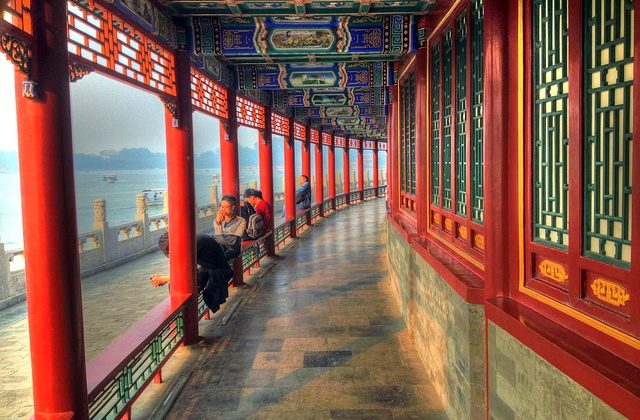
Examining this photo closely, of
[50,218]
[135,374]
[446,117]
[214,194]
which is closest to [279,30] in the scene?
[446,117]

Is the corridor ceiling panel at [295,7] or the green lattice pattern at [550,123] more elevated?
the corridor ceiling panel at [295,7]

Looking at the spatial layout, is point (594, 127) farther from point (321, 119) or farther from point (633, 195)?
point (321, 119)

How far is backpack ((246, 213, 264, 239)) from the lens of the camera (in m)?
9.72

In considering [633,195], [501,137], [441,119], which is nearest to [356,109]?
[441,119]

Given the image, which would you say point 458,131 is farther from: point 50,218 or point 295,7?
point 50,218

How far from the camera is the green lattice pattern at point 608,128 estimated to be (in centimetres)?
229

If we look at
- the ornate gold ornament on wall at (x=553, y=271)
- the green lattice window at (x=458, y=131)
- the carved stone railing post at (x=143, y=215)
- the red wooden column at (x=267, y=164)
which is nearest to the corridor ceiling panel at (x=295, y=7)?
the green lattice window at (x=458, y=131)

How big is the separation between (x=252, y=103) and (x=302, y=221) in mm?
7417

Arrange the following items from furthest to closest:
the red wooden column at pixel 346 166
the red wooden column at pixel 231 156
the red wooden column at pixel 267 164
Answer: the red wooden column at pixel 346 166 < the red wooden column at pixel 267 164 < the red wooden column at pixel 231 156

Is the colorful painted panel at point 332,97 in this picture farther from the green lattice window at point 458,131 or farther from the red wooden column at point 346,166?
the red wooden column at point 346,166

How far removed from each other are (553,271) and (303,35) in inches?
204

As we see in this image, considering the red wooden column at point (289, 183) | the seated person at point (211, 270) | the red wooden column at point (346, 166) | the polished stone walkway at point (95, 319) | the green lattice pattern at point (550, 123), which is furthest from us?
the red wooden column at point (346, 166)

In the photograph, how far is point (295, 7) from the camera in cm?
599

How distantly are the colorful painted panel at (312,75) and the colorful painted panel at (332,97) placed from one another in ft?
10.3
